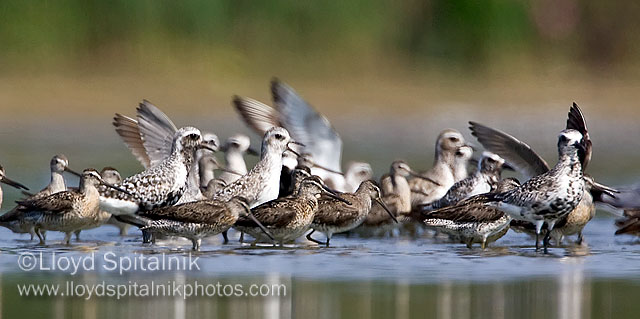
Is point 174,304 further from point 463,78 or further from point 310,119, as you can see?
point 463,78

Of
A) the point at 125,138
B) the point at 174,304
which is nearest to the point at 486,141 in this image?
the point at 125,138

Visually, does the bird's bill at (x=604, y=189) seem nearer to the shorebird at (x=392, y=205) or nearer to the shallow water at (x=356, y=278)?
the shallow water at (x=356, y=278)

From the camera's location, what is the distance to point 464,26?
104 ft


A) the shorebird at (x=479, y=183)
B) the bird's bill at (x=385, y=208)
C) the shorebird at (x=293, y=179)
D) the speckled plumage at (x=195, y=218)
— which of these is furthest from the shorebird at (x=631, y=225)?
the speckled plumage at (x=195, y=218)

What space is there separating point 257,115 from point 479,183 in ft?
12.7

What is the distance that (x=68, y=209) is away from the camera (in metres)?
14.1

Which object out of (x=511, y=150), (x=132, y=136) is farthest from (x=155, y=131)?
(x=511, y=150)

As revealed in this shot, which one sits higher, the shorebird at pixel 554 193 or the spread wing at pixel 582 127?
the spread wing at pixel 582 127

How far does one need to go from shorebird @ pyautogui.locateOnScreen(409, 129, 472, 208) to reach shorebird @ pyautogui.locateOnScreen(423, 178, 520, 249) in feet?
8.46

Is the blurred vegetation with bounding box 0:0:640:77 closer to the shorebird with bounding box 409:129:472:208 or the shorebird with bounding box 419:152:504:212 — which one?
the shorebird with bounding box 409:129:472:208

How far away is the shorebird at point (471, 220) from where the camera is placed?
14141 millimetres

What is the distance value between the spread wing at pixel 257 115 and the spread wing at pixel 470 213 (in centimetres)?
455

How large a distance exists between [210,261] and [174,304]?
2.28 m

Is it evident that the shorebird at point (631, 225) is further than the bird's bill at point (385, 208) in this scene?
No
